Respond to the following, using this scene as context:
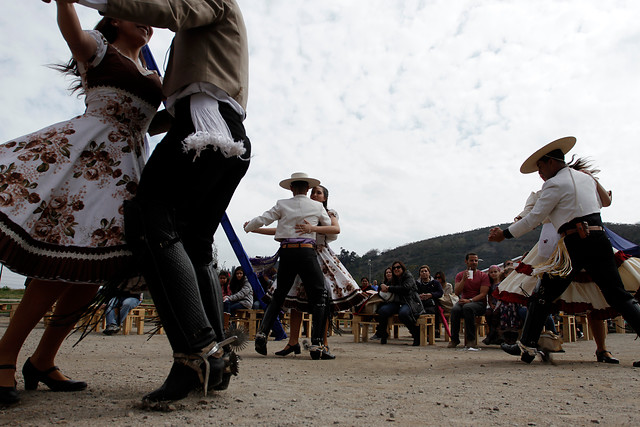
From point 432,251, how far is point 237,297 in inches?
2933

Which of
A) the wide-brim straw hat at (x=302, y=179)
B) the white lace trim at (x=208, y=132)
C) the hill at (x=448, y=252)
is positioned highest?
the hill at (x=448, y=252)

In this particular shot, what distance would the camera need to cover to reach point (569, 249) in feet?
12.8

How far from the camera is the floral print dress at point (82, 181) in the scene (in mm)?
1865

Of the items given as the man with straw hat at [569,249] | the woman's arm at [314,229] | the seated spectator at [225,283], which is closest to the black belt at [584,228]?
the man with straw hat at [569,249]

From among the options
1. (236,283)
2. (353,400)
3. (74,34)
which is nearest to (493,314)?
(236,283)

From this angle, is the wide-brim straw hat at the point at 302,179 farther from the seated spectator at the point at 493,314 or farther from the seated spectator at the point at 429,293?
the seated spectator at the point at 429,293

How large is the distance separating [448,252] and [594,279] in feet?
250

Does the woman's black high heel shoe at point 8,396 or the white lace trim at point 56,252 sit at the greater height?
the white lace trim at point 56,252

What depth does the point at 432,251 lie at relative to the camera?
80.5 m

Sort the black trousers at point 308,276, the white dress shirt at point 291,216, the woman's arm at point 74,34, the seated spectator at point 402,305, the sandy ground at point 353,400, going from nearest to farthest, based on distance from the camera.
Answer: the sandy ground at point 353,400 → the woman's arm at point 74,34 → the black trousers at point 308,276 → the white dress shirt at point 291,216 → the seated spectator at point 402,305

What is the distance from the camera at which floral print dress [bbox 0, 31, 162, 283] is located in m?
1.87

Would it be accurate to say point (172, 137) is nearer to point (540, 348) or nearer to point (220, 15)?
point (220, 15)

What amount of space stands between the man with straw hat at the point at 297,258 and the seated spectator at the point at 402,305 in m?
3.76

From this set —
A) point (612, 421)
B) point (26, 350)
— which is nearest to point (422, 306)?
point (26, 350)
